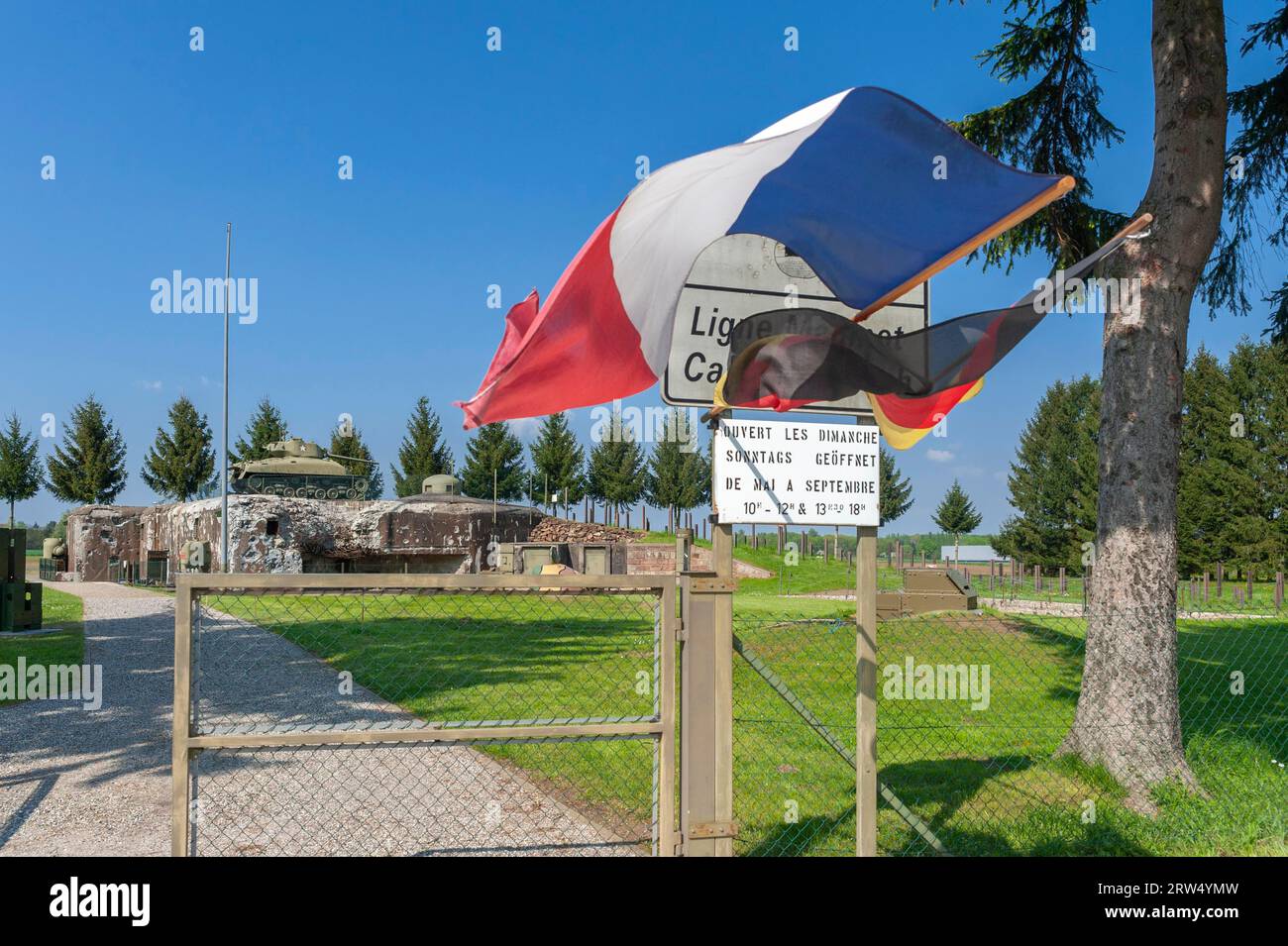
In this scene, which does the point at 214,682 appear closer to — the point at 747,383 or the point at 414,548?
the point at 747,383

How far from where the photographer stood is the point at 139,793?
668 cm

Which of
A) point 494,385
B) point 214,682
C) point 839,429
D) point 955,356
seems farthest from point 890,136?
point 214,682

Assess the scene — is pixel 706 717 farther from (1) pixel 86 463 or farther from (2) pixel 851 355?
(1) pixel 86 463

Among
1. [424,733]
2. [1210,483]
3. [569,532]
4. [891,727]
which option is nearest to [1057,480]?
[1210,483]

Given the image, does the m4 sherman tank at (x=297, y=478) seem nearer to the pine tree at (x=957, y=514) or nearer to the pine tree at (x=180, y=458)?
the pine tree at (x=180, y=458)

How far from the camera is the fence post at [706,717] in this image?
4.32m

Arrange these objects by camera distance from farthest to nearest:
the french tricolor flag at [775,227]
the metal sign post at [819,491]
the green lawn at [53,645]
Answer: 1. the green lawn at [53,645]
2. the french tricolor flag at [775,227]
3. the metal sign post at [819,491]

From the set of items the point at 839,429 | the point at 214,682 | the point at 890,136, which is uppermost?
the point at 890,136

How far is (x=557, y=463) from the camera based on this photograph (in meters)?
51.0

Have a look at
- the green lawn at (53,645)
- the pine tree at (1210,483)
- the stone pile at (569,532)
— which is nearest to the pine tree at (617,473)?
the stone pile at (569,532)

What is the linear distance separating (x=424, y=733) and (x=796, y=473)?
2024 mm

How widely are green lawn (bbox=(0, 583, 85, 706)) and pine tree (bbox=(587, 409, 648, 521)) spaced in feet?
109

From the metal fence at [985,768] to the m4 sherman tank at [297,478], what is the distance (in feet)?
84.0

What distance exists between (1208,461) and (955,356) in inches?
1855
